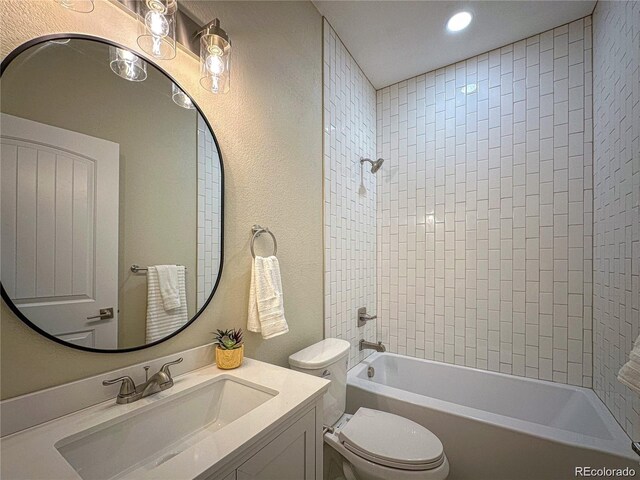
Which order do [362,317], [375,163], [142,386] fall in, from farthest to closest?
1. [375,163]
2. [362,317]
3. [142,386]

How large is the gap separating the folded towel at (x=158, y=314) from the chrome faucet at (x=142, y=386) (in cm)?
11

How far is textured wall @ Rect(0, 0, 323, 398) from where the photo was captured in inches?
28.2

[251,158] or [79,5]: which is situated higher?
[79,5]

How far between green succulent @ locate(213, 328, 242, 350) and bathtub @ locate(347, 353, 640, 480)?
3.51 feet

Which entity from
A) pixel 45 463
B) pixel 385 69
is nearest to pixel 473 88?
pixel 385 69

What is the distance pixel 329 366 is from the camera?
145 centimetres

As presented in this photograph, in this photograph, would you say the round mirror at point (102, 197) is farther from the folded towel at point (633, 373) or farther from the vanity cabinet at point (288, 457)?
the folded towel at point (633, 373)

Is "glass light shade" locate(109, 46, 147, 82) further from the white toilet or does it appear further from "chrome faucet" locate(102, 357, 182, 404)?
the white toilet

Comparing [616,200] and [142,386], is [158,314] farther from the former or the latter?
[616,200]

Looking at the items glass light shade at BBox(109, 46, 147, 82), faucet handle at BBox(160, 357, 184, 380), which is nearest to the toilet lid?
faucet handle at BBox(160, 357, 184, 380)

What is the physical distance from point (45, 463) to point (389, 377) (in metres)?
2.14

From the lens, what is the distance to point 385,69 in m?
2.30

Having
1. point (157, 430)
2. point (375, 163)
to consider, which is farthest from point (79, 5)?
point (375, 163)

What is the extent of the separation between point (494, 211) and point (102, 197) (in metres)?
2.25
